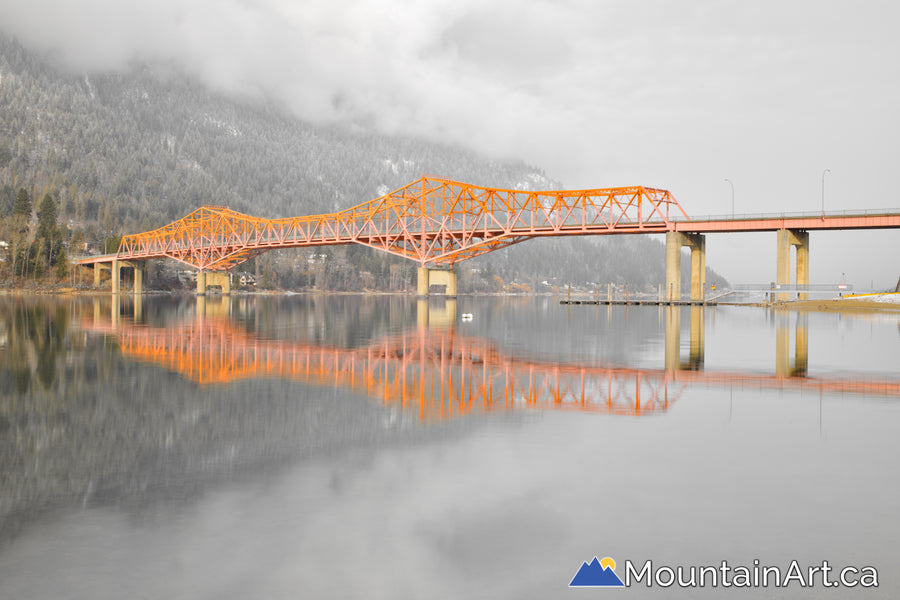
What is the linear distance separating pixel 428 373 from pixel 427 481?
10.4 meters

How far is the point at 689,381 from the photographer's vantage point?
1689 centimetres

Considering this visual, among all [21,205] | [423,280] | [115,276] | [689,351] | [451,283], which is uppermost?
[21,205]

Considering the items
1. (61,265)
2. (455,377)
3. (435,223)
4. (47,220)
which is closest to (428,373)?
(455,377)

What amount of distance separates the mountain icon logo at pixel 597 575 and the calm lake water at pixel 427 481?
0.28 ft

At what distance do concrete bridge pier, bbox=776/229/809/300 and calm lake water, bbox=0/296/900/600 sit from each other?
64378 millimetres

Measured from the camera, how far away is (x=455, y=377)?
684 inches

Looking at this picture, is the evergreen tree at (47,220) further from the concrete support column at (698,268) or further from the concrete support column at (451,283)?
the concrete support column at (698,268)

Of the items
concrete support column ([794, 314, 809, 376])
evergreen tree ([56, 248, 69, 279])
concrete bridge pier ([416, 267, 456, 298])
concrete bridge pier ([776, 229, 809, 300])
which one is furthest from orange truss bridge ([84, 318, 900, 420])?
evergreen tree ([56, 248, 69, 279])

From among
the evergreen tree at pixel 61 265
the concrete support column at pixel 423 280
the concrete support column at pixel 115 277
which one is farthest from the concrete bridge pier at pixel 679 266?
Answer: the evergreen tree at pixel 61 265

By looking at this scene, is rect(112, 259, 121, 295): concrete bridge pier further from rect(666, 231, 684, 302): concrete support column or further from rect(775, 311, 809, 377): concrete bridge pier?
rect(775, 311, 809, 377): concrete bridge pier

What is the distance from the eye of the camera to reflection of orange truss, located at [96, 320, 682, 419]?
44.6ft

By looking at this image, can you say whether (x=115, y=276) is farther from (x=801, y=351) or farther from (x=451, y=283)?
(x=801, y=351)

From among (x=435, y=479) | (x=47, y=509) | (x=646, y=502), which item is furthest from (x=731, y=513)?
(x=47, y=509)

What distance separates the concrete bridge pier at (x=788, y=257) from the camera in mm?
75875
